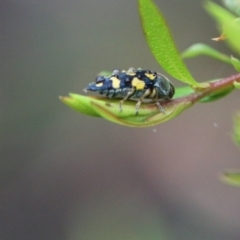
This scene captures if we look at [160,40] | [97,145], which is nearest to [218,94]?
[160,40]

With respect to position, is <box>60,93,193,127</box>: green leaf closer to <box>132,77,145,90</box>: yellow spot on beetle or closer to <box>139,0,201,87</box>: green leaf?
<box>139,0,201,87</box>: green leaf

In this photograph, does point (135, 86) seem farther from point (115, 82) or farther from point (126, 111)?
point (126, 111)

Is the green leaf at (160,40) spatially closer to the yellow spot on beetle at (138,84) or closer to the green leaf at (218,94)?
the green leaf at (218,94)

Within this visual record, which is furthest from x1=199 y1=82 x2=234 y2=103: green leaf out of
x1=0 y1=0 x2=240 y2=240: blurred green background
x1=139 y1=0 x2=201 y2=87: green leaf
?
x1=0 y1=0 x2=240 y2=240: blurred green background

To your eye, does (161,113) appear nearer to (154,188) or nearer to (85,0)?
(154,188)

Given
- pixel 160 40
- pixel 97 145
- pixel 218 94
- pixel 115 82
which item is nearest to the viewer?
pixel 160 40

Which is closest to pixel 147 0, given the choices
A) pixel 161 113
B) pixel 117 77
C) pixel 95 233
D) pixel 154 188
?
pixel 161 113

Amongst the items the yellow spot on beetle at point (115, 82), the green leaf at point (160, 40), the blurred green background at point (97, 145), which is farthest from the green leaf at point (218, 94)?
the blurred green background at point (97, 145)
